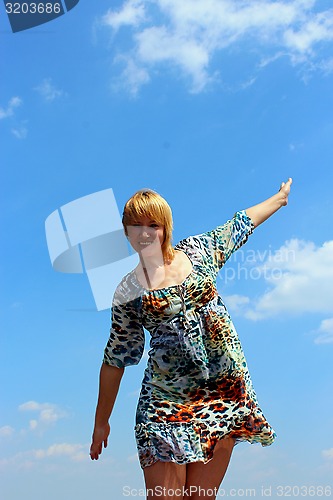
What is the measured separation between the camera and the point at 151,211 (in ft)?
10.7

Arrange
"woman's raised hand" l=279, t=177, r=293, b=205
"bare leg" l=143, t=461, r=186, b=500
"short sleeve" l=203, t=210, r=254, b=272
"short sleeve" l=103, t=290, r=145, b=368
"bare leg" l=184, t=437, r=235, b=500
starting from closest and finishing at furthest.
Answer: "bare leg" l=143, t=461, r=186, b=500 → "bare leg" l=184, t=437, r=235, b=500 → "short sleeve" l=103, t=290, r=145, b=368 → "short sleeve" l=203, t=210, r=254, b=272 → "woman's raised hand" l=279, t=177, r=293, b=205

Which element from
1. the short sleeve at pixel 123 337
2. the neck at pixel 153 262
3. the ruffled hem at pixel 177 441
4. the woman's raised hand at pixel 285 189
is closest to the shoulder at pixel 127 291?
the short sleeve at pixel 123 337

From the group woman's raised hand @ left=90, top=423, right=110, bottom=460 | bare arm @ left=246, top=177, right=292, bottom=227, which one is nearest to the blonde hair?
bare arm @ left=246, top=177, right=292, bottom=227

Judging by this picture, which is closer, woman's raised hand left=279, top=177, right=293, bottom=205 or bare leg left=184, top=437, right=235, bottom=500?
bare leg left=184, top=437, right=235, bottom=500

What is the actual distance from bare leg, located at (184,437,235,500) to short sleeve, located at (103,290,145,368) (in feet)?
2.23

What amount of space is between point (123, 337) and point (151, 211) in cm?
76

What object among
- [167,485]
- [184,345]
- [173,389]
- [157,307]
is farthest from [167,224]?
[167,485]

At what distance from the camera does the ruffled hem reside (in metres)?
3.22

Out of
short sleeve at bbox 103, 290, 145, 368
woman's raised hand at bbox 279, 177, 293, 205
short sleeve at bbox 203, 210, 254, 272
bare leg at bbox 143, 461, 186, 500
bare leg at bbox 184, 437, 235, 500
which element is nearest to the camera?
bare leg at bbox 143, 461, 186, 500

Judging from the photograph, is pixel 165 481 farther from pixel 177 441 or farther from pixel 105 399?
pixel 105 399

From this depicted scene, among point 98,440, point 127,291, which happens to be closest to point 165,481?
point 98,440

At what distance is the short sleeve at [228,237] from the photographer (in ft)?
11.9

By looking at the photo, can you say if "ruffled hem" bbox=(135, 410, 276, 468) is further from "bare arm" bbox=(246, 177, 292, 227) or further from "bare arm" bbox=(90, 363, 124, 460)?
"bare arm" bbox=(246, 177, 292, 227)

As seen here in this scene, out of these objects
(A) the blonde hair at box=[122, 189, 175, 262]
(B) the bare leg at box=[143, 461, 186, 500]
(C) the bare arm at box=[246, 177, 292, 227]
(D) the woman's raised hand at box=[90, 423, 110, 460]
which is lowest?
(B) the bare leg at box=[143, 461, 186, 500]
